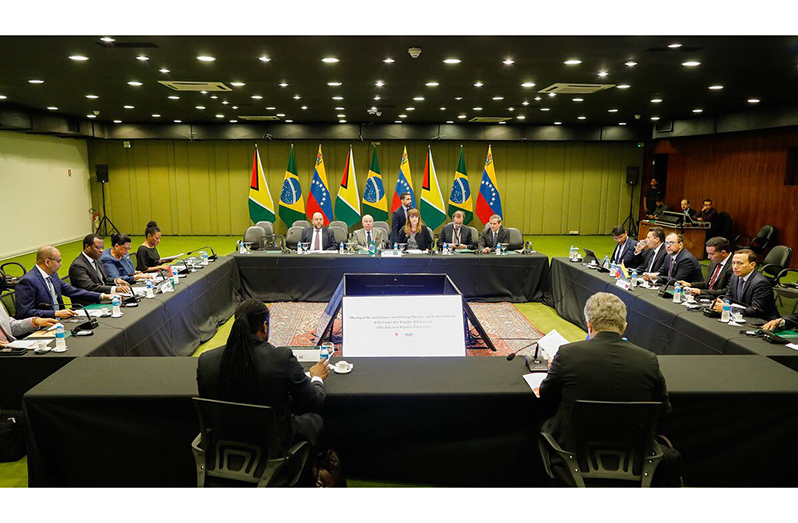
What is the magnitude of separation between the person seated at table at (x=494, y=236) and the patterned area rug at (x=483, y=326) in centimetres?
108

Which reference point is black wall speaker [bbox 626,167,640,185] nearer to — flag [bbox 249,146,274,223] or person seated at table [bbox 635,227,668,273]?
person seated at table [bbox 635,227,668,273]

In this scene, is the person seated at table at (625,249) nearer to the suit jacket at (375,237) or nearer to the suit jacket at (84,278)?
the suit jacket at (375,237)

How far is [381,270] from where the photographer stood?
7.21 m

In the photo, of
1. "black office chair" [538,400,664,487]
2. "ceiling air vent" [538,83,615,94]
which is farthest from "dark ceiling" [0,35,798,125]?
"black office chair" [538,400,664,487]

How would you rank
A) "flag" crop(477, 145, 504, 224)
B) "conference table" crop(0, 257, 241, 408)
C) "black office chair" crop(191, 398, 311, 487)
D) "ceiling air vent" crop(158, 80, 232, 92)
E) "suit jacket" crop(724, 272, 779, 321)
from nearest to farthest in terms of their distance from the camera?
"black office chair" crop(191, 398, 311, 487) < "conference table" crop(0, 257, 241, 408) < "suit jacket" crop(724, 272, 779, 321) < "ceiling air vent" crop(158, 80, 232, 92) < "flag" crop(477, 145, 504, 224)

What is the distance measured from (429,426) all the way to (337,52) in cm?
422

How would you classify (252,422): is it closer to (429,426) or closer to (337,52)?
(429,426)

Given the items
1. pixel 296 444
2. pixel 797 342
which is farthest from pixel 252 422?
pixel 797 342

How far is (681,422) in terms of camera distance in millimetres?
2695

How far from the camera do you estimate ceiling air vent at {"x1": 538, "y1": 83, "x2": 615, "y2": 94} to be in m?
7.48

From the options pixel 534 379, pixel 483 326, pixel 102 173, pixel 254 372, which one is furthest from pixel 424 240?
pixel 102 173

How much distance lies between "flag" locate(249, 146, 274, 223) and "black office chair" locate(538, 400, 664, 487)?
10.3 meters

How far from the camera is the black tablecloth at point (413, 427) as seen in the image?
265 cm

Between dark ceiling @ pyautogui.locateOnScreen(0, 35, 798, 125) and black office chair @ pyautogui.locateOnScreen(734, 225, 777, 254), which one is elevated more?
dark ceiling @ pyautogui.locateOnScreen(0, 35, 798, 125)
